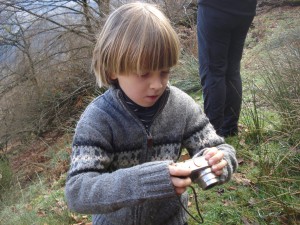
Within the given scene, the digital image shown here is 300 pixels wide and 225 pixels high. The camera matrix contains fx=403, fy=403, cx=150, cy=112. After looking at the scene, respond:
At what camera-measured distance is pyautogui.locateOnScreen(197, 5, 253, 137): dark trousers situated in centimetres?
301

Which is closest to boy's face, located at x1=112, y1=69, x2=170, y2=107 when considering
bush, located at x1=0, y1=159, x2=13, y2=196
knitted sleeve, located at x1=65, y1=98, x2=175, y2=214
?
knitted sleeve, located at x1=65, y1=98, x2=175, y2=214

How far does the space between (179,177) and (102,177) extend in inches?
11.6

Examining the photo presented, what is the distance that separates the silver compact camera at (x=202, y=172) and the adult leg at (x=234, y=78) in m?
1.91

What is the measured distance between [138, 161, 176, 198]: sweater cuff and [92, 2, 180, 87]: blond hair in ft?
1.29

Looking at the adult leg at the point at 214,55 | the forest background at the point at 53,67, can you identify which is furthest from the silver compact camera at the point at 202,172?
the forest background at the point at 53,67

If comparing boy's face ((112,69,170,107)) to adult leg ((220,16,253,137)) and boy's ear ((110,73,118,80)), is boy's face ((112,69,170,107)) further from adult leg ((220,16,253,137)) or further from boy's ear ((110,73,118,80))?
adult leg ((220,16,253,137))

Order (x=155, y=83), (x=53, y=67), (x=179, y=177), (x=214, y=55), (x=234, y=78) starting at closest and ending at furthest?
(x=179, y=177) → (x=155, y=83) → (x=214, y=55) → (x=234, y=78) → (x=53, y=67)

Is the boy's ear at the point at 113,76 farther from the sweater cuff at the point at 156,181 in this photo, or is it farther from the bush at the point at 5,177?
the bush at the point at 5,177

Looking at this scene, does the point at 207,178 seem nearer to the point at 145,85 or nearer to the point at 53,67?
the point at 145,85

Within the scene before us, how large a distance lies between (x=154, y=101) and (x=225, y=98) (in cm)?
168

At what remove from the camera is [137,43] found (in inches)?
60.3

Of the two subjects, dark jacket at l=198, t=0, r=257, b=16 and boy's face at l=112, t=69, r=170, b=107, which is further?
dark jacket at l=198, t=0, r=257, b=16

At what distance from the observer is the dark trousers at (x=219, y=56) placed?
301 centimetres

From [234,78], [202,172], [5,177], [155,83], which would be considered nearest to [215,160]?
[202,172]
